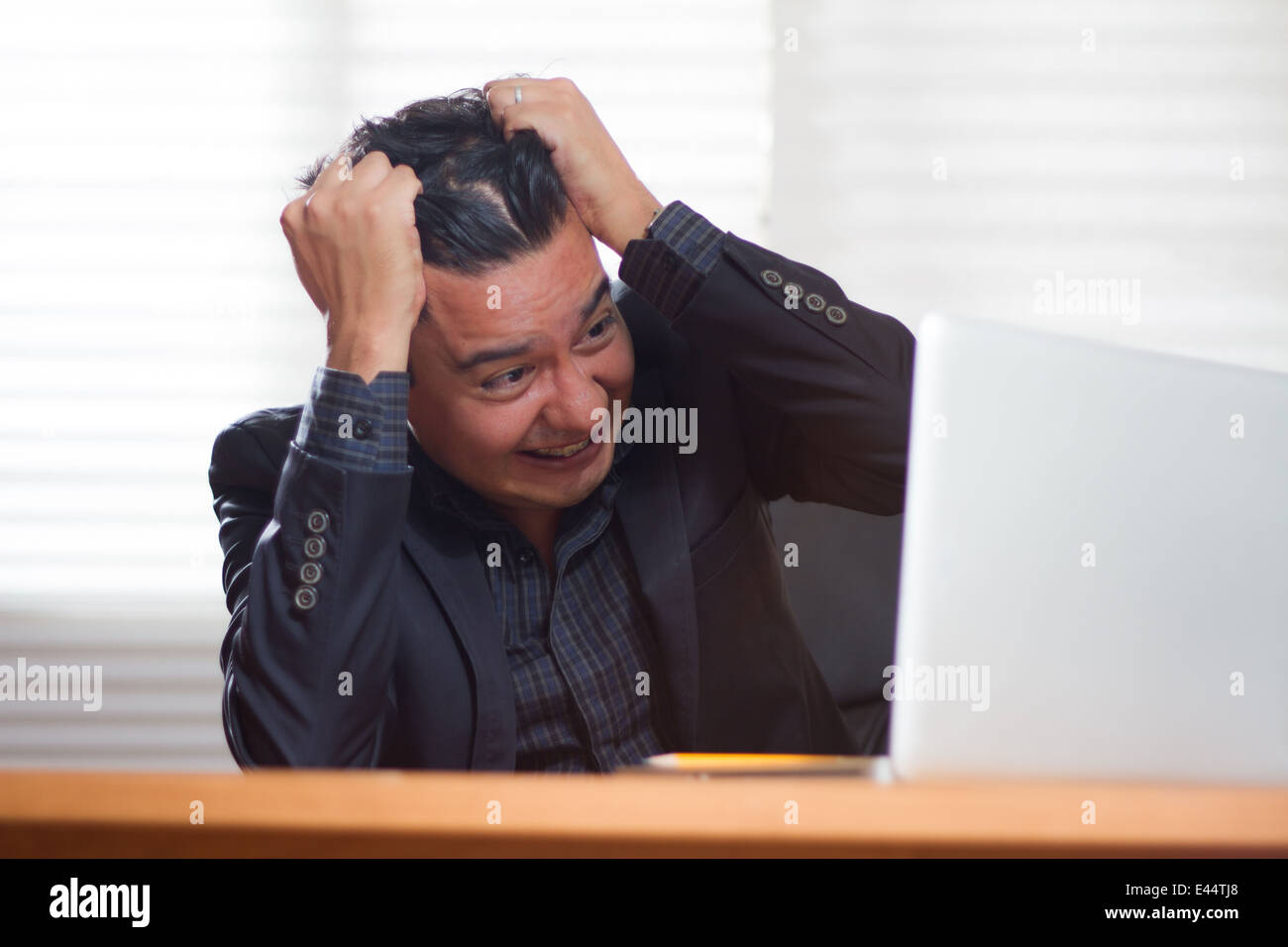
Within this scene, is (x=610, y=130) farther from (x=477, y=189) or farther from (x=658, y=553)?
(x=658, y=553)

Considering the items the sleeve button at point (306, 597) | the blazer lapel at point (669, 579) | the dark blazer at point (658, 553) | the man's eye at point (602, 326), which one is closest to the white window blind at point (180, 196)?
the dark blazer at point (658, 553)

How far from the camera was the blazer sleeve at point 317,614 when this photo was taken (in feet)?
3.11

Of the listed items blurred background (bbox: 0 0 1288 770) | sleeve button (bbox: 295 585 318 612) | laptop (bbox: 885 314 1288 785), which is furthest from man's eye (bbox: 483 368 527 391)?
blurred background (bbox: 0 0 1288 770)

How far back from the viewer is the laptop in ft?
1.76

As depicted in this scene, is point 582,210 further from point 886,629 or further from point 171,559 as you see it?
point 171,559

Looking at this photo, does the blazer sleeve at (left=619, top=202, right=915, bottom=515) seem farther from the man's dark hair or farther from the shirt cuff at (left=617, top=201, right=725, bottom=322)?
the man's dark hair

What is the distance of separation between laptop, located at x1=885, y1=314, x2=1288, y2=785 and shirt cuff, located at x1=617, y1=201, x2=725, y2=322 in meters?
0.55

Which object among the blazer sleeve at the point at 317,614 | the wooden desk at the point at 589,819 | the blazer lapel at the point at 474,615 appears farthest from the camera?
the blazer lapel at the point at 474,615

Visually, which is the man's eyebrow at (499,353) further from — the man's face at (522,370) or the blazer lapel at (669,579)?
the blazer lapel at (669,579)

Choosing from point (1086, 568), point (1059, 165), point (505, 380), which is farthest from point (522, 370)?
point (1059, 165)

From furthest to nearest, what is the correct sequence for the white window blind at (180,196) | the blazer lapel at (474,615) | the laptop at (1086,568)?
the white window blind at (180,196) < the blazer lapel at (474,615) < the laptop at (1086,568)

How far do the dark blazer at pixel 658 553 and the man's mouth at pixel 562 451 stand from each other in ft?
0.31
